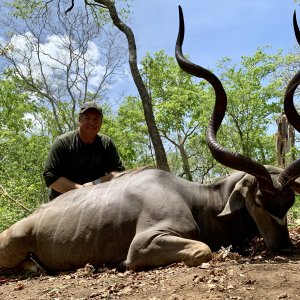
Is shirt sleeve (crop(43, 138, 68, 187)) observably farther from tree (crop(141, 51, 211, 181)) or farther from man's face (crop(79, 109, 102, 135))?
tree (crop(141, 51, 211, 181))

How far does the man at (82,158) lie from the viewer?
4.76 m

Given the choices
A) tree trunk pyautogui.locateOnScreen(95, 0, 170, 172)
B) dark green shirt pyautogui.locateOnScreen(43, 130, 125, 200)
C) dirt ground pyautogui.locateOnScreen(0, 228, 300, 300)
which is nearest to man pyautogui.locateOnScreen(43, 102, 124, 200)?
dark green shirt pyautogui.locateOnScreen(43, 130, 125, 200)

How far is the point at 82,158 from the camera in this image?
498 cm

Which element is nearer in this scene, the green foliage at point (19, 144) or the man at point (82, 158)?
the man at point (82, 158)

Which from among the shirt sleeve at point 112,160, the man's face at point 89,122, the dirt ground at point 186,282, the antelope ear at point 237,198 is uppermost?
the man's face at point 89,122

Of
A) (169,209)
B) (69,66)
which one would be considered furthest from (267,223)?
(69,66)

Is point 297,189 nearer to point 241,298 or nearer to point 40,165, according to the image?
point 241,298

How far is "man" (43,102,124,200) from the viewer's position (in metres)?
4.76

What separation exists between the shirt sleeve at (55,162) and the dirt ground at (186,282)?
1180 mm

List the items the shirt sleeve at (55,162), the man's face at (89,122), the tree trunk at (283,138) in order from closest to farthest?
the shirt sleeve at (55,162)
the man's face at (89,122)
the tree trunk at (283,138)

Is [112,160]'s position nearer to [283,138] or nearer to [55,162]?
[55,162]

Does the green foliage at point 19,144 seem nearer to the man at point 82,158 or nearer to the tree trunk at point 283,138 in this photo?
the tree trunk at point 283,138

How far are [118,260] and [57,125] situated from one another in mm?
21252

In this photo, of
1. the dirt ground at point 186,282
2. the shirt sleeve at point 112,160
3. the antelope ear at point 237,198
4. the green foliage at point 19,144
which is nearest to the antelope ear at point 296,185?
the antelope ear at point 237,198
